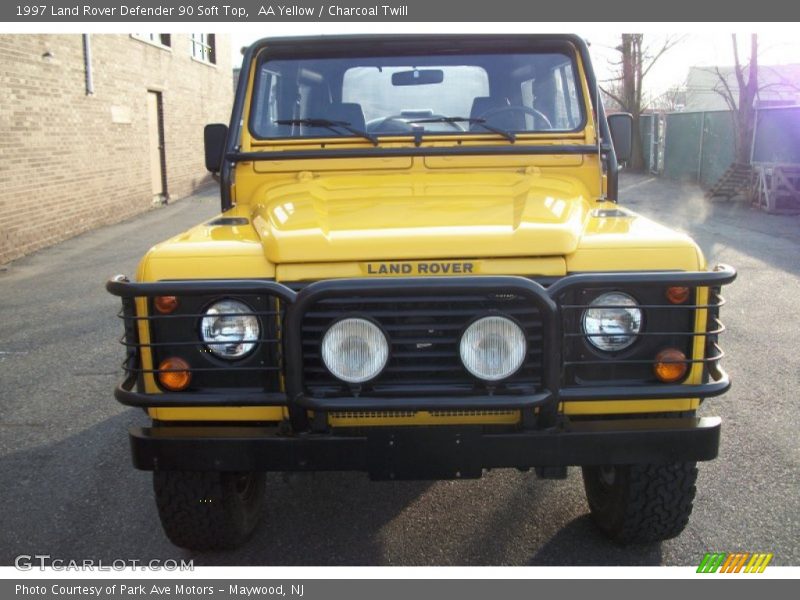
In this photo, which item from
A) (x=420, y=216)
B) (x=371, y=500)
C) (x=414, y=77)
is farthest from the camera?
(x=414, y=77)

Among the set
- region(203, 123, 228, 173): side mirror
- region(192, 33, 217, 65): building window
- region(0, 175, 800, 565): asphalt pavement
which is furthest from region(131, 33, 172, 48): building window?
region(203, 123, 228, 173): side mirror

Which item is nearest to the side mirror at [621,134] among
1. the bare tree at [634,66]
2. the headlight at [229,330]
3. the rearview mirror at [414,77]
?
the rearview mirror at [414,77]

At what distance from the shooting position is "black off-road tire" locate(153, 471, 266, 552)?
296 cm

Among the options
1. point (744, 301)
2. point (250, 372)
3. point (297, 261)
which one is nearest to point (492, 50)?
point (297, 261)

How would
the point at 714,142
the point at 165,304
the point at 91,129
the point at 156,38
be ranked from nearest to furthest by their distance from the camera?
the point at 165,304, the point at 91,129, the point at 156,38, the point at 714,142

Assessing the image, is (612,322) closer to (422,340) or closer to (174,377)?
(422,340)

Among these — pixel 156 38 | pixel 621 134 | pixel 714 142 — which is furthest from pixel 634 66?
pixel 621 134

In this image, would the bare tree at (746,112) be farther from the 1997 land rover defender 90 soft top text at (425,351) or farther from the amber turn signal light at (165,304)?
the amber turn signal light at (165,304)

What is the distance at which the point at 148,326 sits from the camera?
2.68 meters

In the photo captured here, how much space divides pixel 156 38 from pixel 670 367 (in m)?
16.2

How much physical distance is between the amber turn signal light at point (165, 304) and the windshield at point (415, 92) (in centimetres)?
145

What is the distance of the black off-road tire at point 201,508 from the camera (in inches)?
117

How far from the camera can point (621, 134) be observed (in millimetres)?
3969

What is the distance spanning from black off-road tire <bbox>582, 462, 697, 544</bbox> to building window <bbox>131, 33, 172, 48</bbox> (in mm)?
14239
